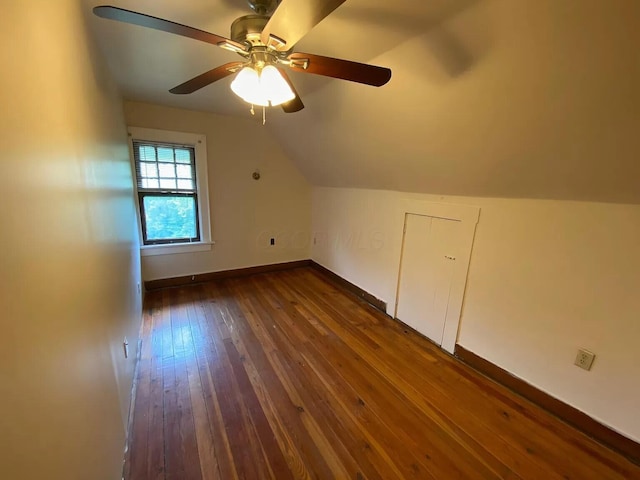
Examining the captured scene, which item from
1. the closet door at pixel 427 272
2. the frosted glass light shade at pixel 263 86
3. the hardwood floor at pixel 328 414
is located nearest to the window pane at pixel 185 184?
the hardwood floor at pixel 328 414

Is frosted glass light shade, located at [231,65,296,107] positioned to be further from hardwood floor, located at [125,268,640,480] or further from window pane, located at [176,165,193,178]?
window pane, located at [176,165,193,178]

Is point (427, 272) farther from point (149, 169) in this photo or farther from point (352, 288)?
point (149, 169)

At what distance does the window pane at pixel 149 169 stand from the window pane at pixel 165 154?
0.10 metres

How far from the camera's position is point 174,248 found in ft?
11.0

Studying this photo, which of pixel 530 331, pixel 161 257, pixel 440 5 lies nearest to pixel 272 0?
pixel 440 5

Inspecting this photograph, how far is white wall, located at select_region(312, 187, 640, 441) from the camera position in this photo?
4.73 feet

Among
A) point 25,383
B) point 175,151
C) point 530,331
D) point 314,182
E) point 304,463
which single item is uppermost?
point 175,151

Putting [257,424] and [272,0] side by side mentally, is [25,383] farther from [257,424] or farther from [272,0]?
[272,0]

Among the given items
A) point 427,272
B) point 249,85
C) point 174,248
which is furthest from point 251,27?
point 174,248

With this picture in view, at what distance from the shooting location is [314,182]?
4008 millimetres

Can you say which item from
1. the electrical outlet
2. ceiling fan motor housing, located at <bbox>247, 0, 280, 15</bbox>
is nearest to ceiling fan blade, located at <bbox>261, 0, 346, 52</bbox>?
ceiling fan motor housing, located at <bbox>247, 0, 280, 15</bbox>

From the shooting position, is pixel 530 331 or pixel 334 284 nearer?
pixel 530 331

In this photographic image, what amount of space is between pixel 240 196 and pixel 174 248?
105 centimetres

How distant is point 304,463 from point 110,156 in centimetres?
213
